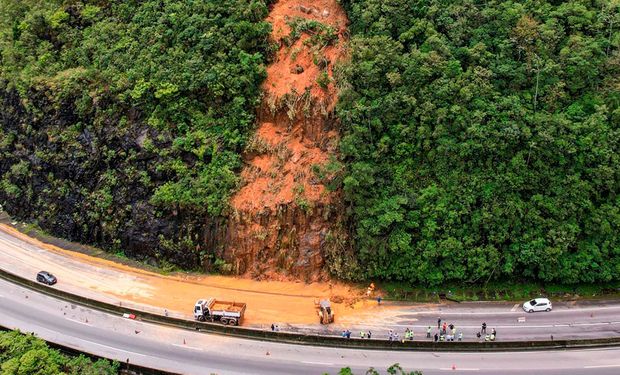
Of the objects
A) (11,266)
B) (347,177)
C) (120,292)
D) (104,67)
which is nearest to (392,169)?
(347,177)

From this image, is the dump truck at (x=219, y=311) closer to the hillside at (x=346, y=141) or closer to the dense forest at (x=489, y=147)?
the hillside at (x=346, y=141)

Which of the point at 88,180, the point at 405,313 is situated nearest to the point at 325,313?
the point at 405,313

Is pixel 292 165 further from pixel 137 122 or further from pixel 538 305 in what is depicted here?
pixel 538 305

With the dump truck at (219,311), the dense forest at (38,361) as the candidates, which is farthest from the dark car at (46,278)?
the dump truck at (219,311)

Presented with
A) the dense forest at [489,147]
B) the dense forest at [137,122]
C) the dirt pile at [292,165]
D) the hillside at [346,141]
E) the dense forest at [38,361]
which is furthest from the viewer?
the dense forest at [137,122]

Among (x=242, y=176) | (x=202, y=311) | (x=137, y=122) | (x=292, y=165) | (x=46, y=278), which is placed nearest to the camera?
(x=202, y=311)
